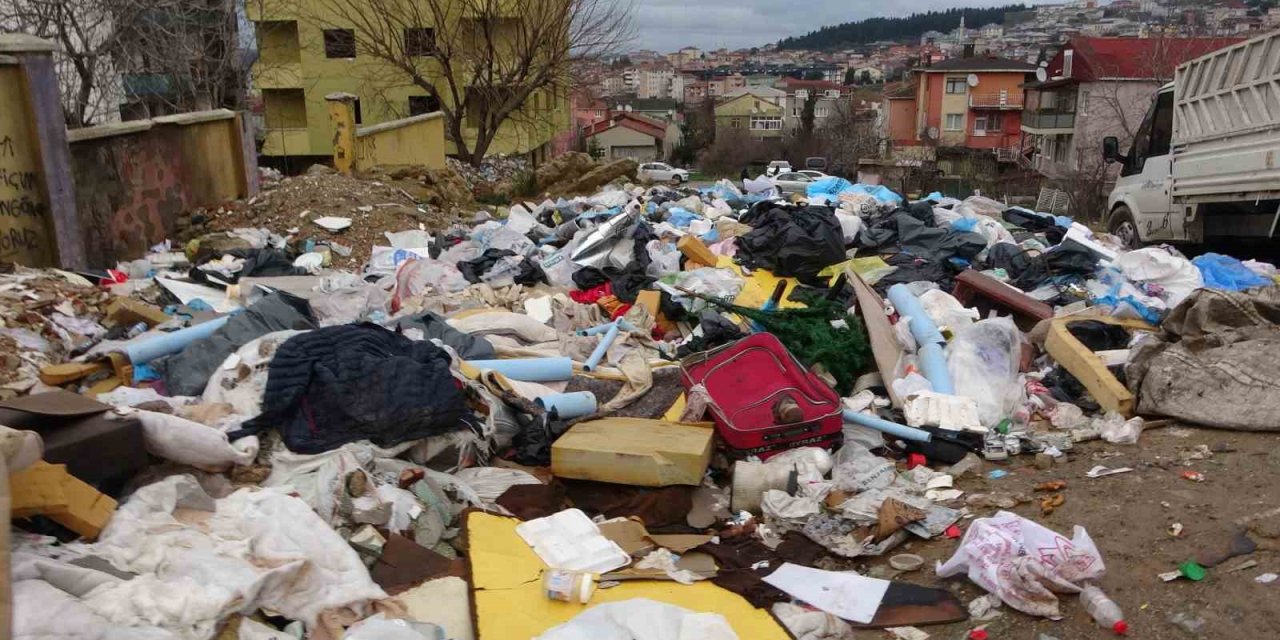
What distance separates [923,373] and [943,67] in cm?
4845

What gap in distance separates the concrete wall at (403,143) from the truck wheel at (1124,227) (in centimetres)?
971

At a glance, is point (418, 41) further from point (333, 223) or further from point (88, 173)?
point (88, 173)

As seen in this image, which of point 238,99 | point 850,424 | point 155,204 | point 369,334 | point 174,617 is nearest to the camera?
point 174,617

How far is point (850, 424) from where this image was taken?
4566mm

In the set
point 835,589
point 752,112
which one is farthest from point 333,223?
point 752,112

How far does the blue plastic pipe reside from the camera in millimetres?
4918

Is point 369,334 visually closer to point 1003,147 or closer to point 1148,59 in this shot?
point 1148,59

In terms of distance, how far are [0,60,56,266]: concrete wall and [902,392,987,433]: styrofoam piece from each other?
6884 millimetres

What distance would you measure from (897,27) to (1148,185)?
4703 inches

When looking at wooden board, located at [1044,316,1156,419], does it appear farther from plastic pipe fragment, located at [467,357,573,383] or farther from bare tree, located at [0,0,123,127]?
bare tree, located at [0,0,123,127]

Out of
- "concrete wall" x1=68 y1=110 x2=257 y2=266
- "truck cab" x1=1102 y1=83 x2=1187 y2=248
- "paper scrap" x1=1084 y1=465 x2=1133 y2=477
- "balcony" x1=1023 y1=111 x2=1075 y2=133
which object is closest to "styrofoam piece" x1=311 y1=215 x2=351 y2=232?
"concrete wall" x1=68 y1=110 x2=257 y2=266

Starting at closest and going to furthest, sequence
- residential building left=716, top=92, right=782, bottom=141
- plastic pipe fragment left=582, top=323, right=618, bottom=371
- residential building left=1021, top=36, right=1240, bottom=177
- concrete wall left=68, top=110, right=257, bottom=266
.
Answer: plastic pipe fragment left=582, top=323, right=618, bottom=371, concrete wall left=68, top=110, right=257, bottom=266, residential building left=1021, top=36, right=1240, bottom=177, residential building left=716, top=92, right=782, bottom=141

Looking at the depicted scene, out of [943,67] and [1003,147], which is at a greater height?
[943,67]

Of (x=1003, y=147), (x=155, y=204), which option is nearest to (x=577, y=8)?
(x=155, y=204)
